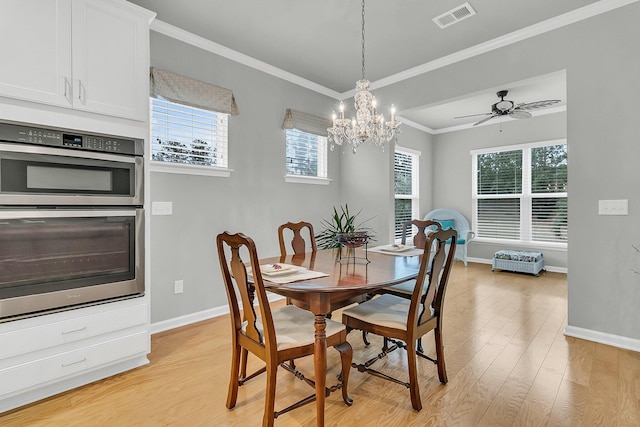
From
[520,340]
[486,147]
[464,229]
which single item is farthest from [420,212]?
[520,340]

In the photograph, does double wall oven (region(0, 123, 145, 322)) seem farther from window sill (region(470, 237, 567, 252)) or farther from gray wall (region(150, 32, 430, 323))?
window sill (region(470, 237, 567, 252))

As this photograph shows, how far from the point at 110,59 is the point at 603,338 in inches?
171

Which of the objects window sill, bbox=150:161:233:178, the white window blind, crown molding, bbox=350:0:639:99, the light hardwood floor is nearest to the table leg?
the light hardwood floor

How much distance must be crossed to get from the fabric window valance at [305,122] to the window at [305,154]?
107 mm

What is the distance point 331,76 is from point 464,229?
4.23m

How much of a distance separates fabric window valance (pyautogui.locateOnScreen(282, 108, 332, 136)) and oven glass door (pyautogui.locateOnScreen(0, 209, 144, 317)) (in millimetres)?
2226

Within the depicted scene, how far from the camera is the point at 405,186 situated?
648 centimetres

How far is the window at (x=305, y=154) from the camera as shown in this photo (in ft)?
13.5

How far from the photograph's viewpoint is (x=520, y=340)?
2.73 meters

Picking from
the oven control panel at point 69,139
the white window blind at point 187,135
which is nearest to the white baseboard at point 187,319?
the white window blind at point 187,135

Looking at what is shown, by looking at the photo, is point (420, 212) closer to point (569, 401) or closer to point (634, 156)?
point (634, 156)

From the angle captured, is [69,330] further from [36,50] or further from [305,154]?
[305,154]

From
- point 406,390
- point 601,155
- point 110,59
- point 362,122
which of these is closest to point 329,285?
point 406,390

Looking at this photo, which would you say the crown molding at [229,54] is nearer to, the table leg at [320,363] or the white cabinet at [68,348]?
the white cabinet at [68,348]
